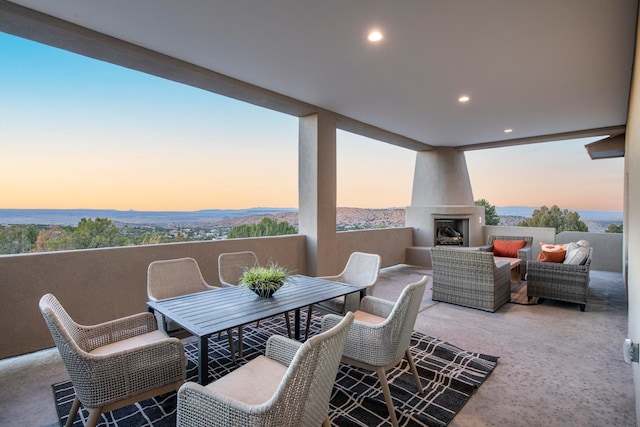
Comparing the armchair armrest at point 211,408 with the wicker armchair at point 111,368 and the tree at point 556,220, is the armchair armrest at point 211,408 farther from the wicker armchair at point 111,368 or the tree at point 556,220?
the tree at point 556,220

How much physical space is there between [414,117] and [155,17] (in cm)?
405

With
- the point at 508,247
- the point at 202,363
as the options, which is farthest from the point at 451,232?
the point at 202,363

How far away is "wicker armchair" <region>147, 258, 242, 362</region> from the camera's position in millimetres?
2688

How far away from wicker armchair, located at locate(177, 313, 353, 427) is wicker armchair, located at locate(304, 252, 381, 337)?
4.44 feet

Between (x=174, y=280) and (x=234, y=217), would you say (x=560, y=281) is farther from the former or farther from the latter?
(x=234, y=217)

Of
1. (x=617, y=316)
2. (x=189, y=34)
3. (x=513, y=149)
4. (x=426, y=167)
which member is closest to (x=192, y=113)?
(x=189, y=34)

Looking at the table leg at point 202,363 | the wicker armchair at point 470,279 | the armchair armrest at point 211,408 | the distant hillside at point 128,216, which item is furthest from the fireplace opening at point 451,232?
→ the armchair armrest at point 211,408

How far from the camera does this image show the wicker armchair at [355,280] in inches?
109

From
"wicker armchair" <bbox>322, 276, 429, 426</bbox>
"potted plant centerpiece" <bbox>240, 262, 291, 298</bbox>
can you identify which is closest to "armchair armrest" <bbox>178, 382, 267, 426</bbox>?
"wicker armchair" <bbox>322, 276, 429, 426</bbox>

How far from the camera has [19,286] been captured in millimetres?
2770

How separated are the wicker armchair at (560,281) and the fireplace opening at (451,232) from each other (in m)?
3.19

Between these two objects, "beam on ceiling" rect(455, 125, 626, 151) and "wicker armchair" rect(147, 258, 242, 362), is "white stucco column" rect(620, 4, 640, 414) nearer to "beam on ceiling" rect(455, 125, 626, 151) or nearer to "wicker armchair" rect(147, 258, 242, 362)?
"wicker armchair" rect(147, 258, 242, 362)

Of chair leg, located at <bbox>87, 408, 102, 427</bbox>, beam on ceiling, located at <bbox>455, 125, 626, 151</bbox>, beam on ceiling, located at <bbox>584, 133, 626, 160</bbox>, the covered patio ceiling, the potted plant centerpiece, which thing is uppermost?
the covered patio ceiling

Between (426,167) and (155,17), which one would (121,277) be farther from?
(426,167)
